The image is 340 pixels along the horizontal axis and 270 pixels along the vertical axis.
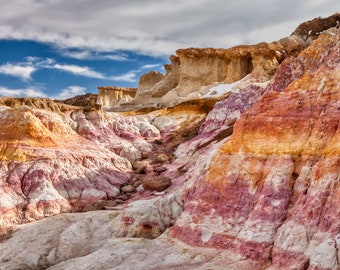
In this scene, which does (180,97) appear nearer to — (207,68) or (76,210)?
(207,68)

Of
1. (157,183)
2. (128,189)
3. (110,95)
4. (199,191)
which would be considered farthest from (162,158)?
(110,95)

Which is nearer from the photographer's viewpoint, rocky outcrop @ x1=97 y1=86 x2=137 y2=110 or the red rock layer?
the red rock layer

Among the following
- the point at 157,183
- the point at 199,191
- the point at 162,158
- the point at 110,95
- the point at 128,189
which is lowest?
the point at 128,189

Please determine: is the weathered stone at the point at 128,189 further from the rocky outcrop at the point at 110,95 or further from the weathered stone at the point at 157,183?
the rocky outcrop at the point at 110,95

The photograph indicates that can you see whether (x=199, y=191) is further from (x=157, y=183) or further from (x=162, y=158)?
(x=162, y=158)

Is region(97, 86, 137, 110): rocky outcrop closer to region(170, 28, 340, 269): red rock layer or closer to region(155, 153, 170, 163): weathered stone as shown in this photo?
region(155, 153, 170, 163): weathered stone

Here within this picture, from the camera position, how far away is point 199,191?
1747 cm

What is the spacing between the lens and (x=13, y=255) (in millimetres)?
17531

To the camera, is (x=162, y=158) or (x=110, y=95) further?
(x=110, y=95)

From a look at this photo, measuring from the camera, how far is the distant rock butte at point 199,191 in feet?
44.0

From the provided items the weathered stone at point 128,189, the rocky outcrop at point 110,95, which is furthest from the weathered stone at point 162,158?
the rocky outcrop at point 110,95

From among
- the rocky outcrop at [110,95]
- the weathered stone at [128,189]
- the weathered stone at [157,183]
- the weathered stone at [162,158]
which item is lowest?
the weathered stone at [128,189]

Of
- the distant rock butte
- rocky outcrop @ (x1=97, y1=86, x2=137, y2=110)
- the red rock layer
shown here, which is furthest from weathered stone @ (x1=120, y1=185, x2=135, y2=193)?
rocky outcrop @ (x1=97, y1=86, x2=137, y2=110)

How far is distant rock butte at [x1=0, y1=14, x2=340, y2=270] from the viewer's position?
1340 centimetres
